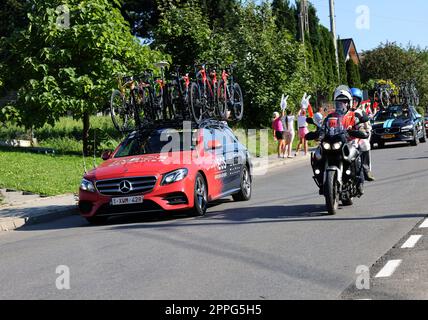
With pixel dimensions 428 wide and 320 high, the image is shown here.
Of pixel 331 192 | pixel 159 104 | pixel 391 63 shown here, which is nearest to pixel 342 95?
pixel 331 192

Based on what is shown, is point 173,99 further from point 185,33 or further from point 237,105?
point 185,33

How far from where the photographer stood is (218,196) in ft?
43.3

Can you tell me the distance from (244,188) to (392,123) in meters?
17.2

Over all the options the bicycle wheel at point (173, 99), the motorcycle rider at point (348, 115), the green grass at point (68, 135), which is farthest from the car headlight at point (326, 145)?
the green grass at point (68, 135)

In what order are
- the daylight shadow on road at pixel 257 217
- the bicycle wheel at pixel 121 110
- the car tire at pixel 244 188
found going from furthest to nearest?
1. the bicycle wheel at pixel 121 110
2. the car tire at pixel 244 188
3. the daylight shadow on road at pixel 257 217

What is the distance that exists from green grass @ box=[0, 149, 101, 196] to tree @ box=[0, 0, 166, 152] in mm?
1536

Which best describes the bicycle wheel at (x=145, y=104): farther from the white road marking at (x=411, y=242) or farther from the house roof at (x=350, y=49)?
the house roof at (x=350, y=49)

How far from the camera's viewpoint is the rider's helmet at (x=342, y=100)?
12102 millimetres

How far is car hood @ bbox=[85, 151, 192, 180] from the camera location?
11.9 meters

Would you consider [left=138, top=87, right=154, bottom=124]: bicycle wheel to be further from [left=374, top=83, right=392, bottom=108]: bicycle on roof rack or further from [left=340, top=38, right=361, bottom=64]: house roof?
[left=340, top=38, right=361, bottom=64]: house roof

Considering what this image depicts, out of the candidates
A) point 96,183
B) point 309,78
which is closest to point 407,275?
point 96,183

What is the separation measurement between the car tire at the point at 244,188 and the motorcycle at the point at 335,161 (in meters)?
2.74

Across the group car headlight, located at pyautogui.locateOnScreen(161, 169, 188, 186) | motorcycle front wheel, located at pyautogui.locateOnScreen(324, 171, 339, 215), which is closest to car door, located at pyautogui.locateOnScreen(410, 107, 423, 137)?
motorcycle front wheel, located at pyautogui.locateOnScreen(324, 171, 339, 215)

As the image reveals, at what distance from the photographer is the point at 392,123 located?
30.5 meters
